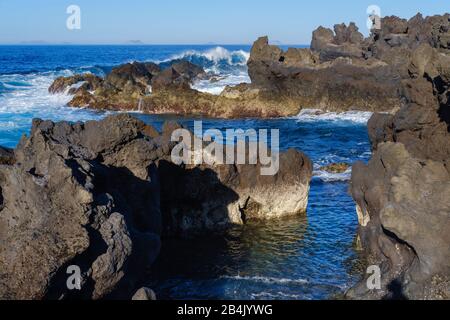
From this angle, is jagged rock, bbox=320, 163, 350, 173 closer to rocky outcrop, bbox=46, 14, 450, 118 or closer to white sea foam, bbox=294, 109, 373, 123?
Answer: white sea foam, bbox=294, 109, 373, 123

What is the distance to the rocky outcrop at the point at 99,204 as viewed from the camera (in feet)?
31.0

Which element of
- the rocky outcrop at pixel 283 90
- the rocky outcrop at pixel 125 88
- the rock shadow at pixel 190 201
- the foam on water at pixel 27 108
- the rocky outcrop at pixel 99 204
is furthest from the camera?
the rocky outcrop at pixel 125 88

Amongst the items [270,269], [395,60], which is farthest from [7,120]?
[270,269]

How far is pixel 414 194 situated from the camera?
469 inches

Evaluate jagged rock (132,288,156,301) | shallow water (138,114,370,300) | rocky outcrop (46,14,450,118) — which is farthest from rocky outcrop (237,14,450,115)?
jagged rock (132,288,156,301)

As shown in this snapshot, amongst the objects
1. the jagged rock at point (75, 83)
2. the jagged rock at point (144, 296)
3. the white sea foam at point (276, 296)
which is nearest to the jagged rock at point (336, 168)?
the white sea foam at point (276, 296)

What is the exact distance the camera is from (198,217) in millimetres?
17375

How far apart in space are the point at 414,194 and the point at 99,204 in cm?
620

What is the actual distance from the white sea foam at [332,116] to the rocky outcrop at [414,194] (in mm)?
26049

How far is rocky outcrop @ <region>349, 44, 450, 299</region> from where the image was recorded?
10914 millimetres

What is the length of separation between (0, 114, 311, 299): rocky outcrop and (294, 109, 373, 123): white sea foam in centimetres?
2677

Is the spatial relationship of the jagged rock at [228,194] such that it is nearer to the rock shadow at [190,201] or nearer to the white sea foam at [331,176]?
the rock shadow at [190,201]
